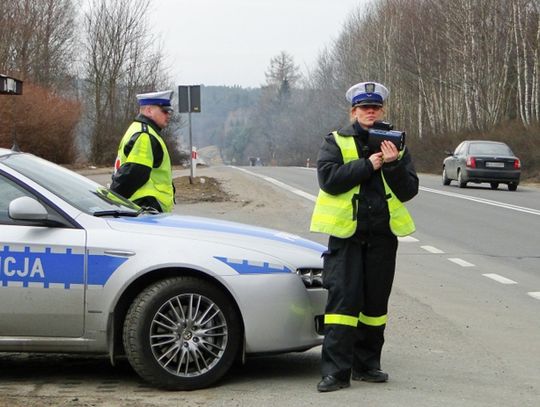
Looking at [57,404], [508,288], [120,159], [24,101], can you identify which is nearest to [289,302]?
[57,404]

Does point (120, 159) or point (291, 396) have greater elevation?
point (120, 159)

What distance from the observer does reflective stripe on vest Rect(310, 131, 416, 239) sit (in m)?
5.47

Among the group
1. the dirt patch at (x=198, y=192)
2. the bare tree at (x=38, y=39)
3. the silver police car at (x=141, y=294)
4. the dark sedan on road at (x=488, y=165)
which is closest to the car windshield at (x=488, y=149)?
the dark sedan on road at (x=488, y=165)

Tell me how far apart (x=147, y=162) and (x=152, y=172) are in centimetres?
14

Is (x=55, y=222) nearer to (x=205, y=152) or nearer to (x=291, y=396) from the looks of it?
(x=291, y=396)

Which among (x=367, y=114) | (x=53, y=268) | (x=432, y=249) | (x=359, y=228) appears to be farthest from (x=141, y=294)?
(x=432, y=249)

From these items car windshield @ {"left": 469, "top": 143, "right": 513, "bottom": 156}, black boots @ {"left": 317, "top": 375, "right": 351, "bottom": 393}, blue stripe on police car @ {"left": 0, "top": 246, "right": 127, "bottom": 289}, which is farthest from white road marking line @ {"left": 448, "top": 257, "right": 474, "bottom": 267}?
car windshield @ {"left": 469, "top": 143, "right": 513, "bottom": 156}

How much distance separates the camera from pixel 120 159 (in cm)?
746

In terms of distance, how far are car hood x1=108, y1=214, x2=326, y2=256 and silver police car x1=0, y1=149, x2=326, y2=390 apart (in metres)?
0.02

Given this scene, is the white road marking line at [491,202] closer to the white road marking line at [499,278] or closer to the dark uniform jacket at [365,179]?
the white road marking line at [499,278]

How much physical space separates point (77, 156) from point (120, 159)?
35985 millimetres

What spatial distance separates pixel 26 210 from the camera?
5.33m

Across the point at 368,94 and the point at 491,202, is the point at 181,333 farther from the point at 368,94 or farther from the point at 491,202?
the point at 491,202

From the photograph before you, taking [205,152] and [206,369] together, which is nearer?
[206,369]
